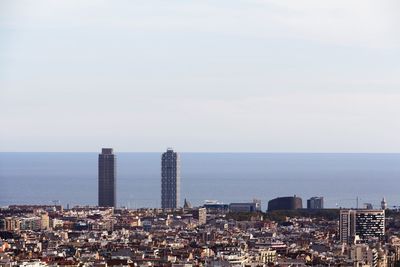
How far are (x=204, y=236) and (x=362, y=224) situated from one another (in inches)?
148

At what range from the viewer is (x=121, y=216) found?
4334cm

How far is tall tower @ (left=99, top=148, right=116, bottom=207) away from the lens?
5569 cm

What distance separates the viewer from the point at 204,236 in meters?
35.8

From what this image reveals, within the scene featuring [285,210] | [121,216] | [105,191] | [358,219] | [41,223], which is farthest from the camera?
[105,191]

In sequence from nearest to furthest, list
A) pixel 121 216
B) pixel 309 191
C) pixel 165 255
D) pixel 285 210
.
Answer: pixel 165 255 → pixel 121 216 → pixel 285 210 → pixel 309 191

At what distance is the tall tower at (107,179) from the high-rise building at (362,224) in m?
18.4

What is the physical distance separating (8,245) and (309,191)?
4010 cm

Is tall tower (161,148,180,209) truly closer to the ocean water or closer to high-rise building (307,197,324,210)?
the ocean water

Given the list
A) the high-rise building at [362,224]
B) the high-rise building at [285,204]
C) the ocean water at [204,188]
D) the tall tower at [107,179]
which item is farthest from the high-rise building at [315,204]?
the high-rise building at [362,224]

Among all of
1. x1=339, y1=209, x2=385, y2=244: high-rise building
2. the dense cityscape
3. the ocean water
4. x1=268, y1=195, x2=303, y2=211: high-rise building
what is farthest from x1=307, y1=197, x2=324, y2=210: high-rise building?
x1=339, y1=209, x2=385, y2=244: high-rise building

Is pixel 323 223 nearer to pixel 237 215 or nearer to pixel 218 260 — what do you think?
pixel 237 215

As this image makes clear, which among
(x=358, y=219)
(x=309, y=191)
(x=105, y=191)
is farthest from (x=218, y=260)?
(x=309, y=191)

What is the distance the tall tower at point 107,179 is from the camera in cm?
5569

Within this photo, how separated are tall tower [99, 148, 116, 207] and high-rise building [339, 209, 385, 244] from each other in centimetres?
1842
